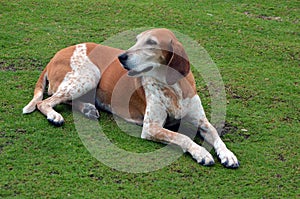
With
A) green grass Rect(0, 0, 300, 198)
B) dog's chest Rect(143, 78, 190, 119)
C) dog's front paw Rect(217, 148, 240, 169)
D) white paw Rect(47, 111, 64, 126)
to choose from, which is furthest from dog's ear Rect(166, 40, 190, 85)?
white paw Rect(47, 111, 64, 126)

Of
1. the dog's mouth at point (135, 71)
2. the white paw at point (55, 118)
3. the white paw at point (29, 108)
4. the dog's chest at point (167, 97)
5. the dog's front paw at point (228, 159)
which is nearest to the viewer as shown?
the dog's front paw at point (228, 159)

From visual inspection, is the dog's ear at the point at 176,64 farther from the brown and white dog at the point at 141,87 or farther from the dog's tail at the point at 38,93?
the dog's tail at the point at 38,93

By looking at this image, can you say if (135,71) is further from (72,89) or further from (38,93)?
(38,93)

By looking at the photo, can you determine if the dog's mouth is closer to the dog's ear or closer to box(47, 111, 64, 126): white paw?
the dog's ear

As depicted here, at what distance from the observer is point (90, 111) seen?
7.20 m

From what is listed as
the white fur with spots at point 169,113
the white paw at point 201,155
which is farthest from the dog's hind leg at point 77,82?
the white paw at point 201,155

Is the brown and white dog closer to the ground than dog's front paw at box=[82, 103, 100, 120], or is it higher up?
higher up

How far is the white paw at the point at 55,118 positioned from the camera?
6.88 m

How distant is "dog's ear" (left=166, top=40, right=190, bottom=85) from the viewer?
21.2ft

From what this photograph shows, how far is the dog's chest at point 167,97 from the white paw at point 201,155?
0.62 m

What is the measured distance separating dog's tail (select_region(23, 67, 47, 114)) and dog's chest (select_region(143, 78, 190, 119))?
1.46 m

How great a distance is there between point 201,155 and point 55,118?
1.84 meters

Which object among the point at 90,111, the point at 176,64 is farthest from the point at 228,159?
the point at 90,111

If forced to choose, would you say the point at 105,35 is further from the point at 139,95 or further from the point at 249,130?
the point at 249,130
